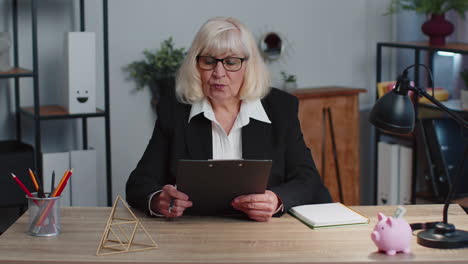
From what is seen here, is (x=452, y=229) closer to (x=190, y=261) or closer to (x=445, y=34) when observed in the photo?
(x=190, y=261)

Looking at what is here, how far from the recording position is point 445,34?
409 centimetres

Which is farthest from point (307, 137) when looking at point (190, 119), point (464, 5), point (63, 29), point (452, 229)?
point (452, 229)

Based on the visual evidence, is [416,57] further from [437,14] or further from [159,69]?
[159,69]

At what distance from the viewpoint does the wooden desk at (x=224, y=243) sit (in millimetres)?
1924

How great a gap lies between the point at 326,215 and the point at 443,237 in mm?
379

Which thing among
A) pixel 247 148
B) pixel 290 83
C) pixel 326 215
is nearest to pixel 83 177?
pixel 290 83

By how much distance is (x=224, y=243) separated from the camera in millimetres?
2066

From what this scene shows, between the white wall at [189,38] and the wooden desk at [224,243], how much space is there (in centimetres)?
173

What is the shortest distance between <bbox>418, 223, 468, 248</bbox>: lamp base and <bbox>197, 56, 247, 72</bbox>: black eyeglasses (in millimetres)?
905

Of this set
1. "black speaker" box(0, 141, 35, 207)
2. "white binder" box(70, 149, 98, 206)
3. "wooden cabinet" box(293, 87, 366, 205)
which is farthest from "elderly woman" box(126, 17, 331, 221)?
"wooden cabinet" box(293, 87, 366, 205)

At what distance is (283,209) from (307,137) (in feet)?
6.47

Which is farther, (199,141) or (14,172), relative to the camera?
(14,172)

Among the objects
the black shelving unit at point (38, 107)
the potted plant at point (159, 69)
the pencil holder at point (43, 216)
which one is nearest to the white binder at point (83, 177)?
the black shelving unit at point (38, 107)

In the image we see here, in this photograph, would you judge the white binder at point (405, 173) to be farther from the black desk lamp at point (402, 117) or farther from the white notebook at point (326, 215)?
the black desk lamp at point (402, 117)
